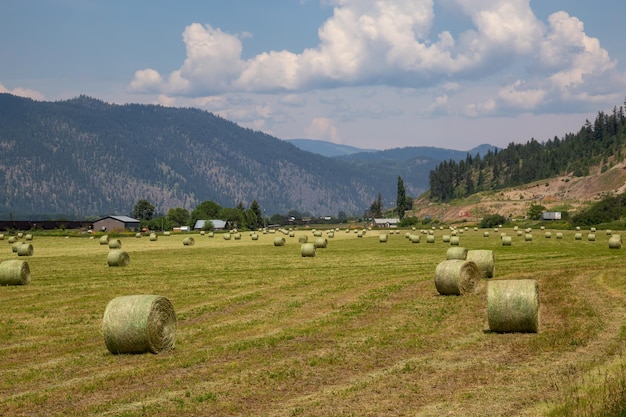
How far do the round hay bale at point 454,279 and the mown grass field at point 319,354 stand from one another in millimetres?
525

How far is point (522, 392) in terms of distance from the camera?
661 inches

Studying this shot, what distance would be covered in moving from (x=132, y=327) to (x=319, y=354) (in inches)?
212

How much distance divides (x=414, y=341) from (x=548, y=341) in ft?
12.6

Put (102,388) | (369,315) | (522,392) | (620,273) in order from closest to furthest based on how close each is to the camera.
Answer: (522,392) < (102,388) < (369,315) < (620,273)

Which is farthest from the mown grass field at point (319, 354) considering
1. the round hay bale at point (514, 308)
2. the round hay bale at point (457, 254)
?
the round hay bale at point (457, 254)

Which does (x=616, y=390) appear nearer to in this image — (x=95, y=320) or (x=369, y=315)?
(x=369, y=315)

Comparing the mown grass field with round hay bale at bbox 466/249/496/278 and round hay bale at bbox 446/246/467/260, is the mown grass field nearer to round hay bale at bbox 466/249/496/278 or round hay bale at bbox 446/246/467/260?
round hay bale at bbox 466/249/496/278

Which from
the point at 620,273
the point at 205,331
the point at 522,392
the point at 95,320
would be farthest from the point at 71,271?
the point at 522,392

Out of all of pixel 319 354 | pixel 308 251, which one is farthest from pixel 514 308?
pixel 308 251

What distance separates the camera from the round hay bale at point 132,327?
22281mm

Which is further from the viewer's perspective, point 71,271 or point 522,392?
point 71,271

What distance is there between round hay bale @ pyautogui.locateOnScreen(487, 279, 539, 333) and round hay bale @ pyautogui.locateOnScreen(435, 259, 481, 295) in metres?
9.64

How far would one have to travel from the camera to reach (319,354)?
2184cm

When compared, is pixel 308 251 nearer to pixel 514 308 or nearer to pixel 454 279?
pixel 454 279
